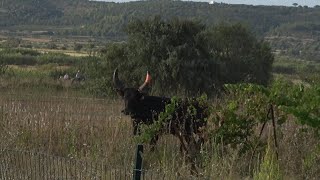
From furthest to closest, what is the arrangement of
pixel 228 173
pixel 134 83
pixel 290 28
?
pixel 290 28, pixel 134 83, pixel 228 173

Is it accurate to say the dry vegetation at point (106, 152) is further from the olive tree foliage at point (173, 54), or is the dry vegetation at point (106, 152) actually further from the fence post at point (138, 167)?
the olive tree foliage at point (173, 54)

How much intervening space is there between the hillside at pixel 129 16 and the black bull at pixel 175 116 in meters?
69.8

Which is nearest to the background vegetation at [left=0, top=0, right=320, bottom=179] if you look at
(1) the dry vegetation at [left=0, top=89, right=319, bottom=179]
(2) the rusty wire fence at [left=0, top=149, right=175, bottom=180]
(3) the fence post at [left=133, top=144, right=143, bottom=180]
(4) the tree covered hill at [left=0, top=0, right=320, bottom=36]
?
(1) the dry vegetation at [left=0, top=89, right=319, bottom=179]

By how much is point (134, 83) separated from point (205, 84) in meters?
2.72

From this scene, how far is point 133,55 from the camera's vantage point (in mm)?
27281

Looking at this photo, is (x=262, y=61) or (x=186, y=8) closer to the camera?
(x=262, y=61)

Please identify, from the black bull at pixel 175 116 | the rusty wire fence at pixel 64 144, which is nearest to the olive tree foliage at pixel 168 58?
the rusty wire fence at pixel 64 144

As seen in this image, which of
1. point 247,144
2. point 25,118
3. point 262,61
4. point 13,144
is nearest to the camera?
point 247,144

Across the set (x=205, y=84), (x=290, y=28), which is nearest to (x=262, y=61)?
(x=205, y=84)

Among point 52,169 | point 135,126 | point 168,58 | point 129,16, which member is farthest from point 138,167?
point 129,16

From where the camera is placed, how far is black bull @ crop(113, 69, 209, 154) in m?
10.2

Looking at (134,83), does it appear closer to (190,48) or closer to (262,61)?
(190,48)

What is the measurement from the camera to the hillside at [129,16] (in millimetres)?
87250

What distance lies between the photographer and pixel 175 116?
33.8 ft
